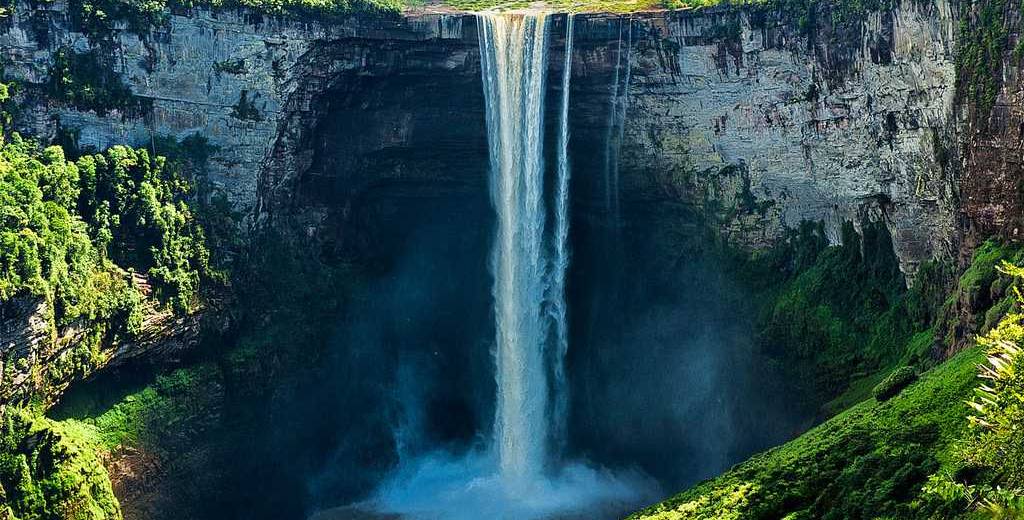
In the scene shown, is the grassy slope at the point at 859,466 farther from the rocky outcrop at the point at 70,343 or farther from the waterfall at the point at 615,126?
the rocky outcrop at the point at 70,343

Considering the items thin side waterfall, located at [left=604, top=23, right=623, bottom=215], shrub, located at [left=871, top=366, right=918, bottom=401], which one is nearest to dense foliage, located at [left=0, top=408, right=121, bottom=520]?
thin side waterfall, located at [left=604, top=23, right=623, bottom=215]

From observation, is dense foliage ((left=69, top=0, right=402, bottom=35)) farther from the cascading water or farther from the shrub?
the shrub

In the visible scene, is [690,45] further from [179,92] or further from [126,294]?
[126,294]

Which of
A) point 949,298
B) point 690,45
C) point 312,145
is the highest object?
point 690,45

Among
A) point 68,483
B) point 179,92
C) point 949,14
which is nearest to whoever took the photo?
point 949,14

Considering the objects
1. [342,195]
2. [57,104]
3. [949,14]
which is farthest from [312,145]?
[949,14]
